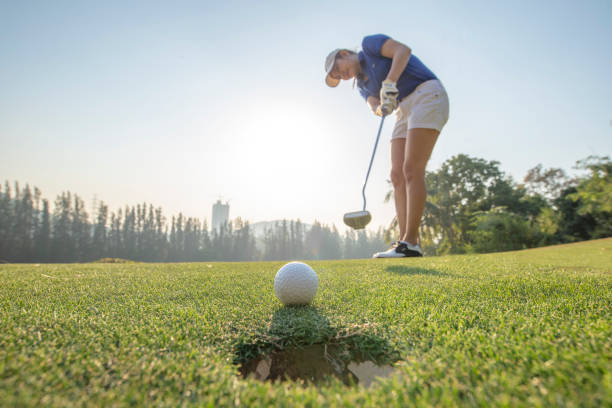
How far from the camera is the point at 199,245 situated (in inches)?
3132

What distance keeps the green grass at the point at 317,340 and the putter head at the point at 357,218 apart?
8.49 feet

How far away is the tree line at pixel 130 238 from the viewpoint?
173 feet

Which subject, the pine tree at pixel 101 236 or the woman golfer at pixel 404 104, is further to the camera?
the pine tree at pixel 101 236

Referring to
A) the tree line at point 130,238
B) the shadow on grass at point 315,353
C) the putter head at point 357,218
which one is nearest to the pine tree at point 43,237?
the tree line at point 130,238

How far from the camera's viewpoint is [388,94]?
4199 millimetres

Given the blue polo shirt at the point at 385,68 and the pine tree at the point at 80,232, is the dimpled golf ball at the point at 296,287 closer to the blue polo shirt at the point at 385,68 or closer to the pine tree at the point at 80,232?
the blue polo shirt at the point at 385,68

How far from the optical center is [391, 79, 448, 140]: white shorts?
4160 mm

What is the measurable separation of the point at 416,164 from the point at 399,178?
0.62 meters

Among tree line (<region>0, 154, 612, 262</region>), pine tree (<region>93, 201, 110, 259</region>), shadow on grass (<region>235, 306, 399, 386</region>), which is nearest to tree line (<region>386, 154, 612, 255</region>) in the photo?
tree line (<region>0, 154, 612, 262</region>)

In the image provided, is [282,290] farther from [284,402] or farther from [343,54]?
[343,54]

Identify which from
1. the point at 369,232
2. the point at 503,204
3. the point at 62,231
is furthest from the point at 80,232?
the point at 369,232

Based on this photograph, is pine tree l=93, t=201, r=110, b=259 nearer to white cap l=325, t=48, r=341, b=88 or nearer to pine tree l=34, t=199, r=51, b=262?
pine tree l=34, t=199, r=51, b=262

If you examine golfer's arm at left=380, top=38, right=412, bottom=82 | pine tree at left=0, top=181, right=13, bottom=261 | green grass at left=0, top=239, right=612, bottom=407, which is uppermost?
pine tree at left=0, top=181, right=13, bottom=261

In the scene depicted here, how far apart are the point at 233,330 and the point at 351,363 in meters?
0.54
